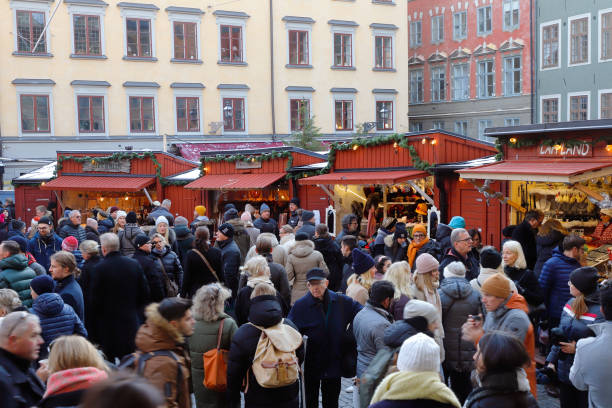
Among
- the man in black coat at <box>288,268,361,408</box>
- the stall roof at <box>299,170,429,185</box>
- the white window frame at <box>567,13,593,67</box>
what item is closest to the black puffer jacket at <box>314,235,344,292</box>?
Result: the man in black coat at <box>288,268,361,408</box>

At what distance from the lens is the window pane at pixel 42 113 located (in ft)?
102

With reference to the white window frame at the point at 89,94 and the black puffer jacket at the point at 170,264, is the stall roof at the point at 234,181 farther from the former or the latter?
the white window frame at the point at 89,94

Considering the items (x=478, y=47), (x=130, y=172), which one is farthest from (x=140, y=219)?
(x=478, y=47)

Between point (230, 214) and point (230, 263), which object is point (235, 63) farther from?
point (230, 263)

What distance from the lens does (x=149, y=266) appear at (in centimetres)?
843

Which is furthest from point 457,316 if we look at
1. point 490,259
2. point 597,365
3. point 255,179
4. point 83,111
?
point 83,111

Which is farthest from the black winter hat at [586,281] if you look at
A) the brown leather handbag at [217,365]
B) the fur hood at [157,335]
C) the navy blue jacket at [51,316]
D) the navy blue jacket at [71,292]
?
the navy blue jacket at [71,292]

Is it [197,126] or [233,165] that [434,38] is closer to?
[197,126]

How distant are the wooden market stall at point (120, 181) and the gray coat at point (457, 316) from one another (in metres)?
18.1

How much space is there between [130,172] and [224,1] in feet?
44.9

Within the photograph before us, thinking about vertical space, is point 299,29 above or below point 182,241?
above

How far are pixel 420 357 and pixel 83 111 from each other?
30.9 meters

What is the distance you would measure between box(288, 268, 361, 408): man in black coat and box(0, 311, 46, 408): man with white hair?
255 centimetres

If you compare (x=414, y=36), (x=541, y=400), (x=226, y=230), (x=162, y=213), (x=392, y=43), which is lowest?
(x=541, y=400)
